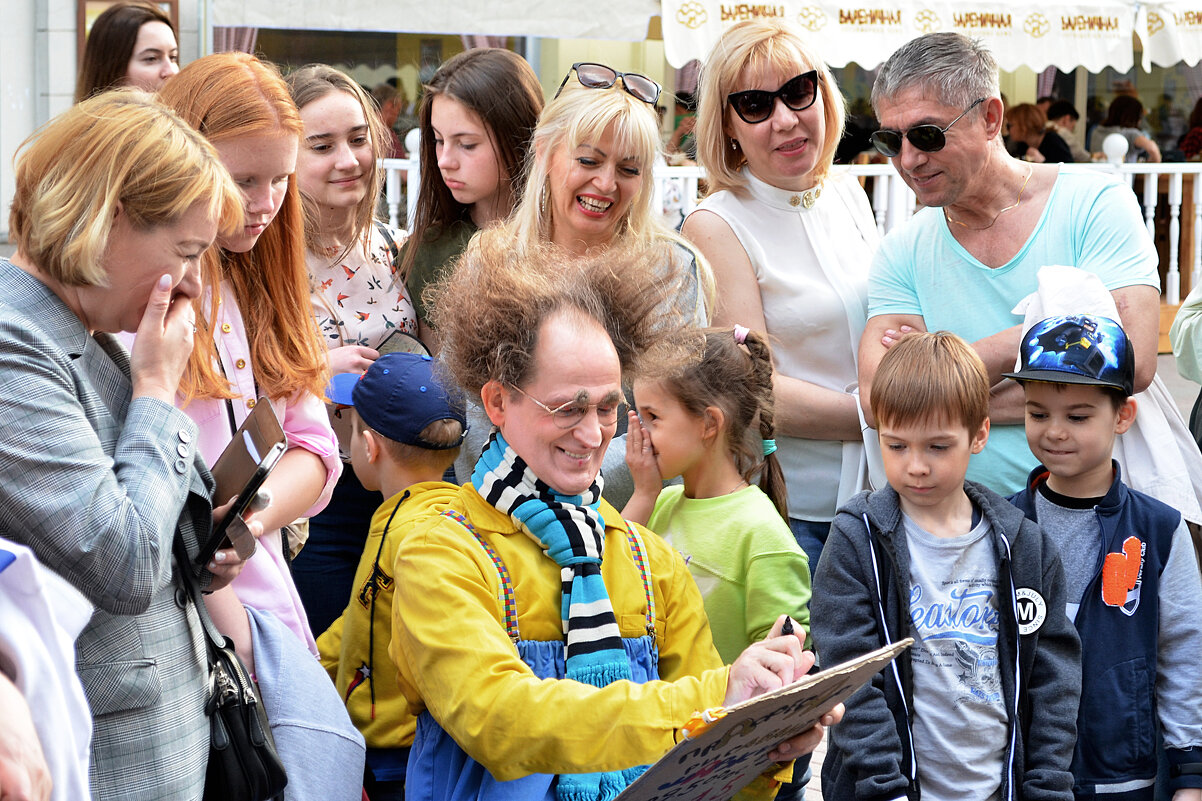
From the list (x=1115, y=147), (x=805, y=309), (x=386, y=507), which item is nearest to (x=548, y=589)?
(x=386, y=507)

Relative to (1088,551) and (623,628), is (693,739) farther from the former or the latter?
(1088,551)

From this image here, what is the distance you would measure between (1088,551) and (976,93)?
1188 millimetres

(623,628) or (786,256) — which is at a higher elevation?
(786,256)

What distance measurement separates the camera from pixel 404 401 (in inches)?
106

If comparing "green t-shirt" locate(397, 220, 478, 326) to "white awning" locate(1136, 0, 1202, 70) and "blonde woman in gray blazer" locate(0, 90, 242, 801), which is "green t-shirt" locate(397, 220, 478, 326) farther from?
"white awning" locate(1136, 0, 1202, 70)

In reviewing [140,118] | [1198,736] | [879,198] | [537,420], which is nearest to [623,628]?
[537,420]

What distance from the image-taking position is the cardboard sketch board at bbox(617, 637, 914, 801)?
164 centimetres

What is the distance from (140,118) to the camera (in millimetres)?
1885

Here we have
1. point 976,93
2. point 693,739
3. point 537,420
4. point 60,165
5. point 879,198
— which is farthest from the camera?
point 879,198

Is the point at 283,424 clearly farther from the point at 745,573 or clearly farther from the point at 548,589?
the point at 745,573

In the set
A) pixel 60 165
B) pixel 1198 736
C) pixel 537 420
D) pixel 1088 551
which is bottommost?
pixel 1198 736

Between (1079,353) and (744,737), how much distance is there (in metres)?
1.52

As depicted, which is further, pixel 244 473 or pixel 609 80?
pixel 609 80

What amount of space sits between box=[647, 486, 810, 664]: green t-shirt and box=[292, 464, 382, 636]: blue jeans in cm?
95
